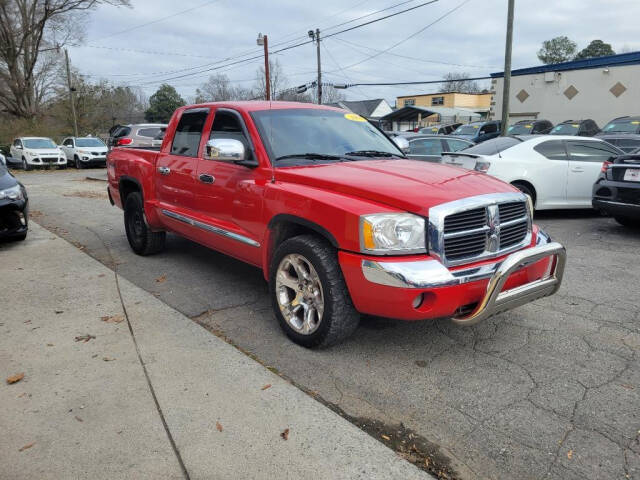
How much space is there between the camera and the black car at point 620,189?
6445mm

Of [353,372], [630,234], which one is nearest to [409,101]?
[630,234]

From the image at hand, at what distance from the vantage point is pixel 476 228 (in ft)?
10.3

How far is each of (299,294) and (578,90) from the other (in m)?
26.9

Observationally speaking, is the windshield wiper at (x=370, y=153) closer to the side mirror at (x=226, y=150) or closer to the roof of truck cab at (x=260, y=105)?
the roof of truck cab at (x=260, y=105)

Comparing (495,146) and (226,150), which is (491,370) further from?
(495,146)

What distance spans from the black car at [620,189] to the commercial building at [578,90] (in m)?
20.4

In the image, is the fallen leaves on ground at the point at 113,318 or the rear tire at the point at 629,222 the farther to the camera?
the rear tire at the point at 629,222

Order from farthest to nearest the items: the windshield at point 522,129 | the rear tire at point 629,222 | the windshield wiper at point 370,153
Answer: the windshield at point 522,129 < the rear tire at point 629,222 < the windshield wiper at point 370,153

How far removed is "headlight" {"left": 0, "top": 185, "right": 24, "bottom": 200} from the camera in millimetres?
6449

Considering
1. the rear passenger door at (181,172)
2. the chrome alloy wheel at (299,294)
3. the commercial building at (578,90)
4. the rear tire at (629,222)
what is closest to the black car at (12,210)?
the rear passenger door at (181,172)

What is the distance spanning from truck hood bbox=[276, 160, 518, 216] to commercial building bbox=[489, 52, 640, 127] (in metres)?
24.7

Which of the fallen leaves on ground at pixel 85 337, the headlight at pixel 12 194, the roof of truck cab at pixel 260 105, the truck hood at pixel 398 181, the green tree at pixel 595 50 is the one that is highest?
the green tree at pixel 595 50

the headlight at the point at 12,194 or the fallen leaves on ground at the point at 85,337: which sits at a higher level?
the headlight at the point at 12,194

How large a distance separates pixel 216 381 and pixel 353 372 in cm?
89
